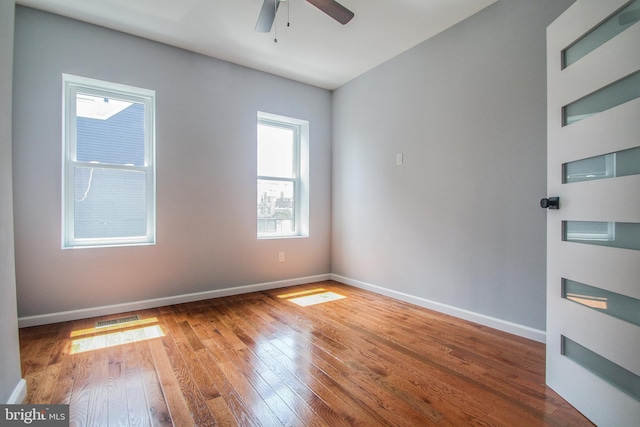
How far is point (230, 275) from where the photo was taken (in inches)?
146

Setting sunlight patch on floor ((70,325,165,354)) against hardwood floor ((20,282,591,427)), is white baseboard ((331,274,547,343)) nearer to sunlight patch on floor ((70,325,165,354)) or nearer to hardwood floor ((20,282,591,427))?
hardwood floor ((20,282,591,427))

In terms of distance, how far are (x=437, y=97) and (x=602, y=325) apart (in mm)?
2390

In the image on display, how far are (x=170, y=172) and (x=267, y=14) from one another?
1.89 metres

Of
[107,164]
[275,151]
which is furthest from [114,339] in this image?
[275,151]

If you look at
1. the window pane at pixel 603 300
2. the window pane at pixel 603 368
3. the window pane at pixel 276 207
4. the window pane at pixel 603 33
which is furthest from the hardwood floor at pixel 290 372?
the window pane at pixel 603 33

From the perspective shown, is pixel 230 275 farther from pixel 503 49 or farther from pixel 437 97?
pixel 503 49

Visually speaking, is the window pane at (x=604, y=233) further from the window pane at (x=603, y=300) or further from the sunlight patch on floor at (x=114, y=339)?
the sunlight patch on floor at (x=114, y=339)

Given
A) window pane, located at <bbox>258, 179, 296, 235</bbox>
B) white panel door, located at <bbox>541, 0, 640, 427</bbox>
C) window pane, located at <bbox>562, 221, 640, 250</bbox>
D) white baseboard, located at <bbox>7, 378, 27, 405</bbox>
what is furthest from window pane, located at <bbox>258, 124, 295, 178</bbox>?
window pane, located at <bbox>562, 221, 640, 250</bbox>

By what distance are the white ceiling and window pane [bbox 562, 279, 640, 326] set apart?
2.41m

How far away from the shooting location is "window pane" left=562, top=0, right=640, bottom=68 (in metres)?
1.35

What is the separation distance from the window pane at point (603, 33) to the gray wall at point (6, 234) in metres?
2.91

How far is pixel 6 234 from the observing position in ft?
5.02

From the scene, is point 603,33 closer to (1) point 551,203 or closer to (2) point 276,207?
(1) point 551,203

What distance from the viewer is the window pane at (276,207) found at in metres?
4.10
